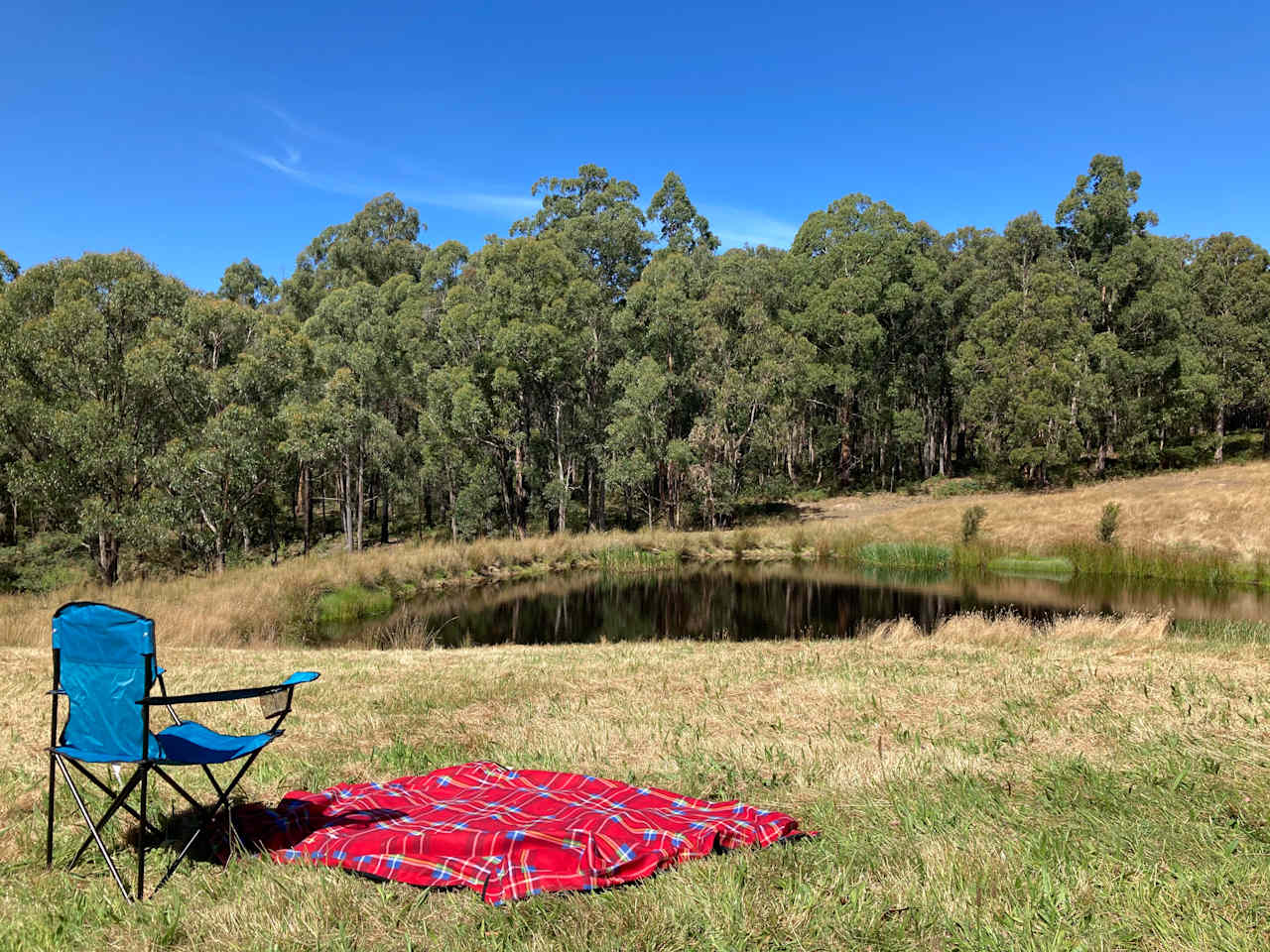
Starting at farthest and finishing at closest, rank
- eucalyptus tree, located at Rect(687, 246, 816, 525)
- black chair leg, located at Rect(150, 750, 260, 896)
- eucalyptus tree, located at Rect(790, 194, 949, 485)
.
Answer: eucalyptus tree, located at Rect(790, 194, 949, 485)
eucalyptus tree, located at Rect(687, 246, 816, 525)
black chair leg, located at Rect(150, 750, 260, 896)

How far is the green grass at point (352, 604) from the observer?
17.3 m

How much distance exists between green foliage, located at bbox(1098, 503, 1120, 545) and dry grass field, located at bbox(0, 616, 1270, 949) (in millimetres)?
17082

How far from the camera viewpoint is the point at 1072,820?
3320 millimetres

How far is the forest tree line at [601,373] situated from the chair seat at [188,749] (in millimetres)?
20751

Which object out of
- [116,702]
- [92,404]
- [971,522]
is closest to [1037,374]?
[971,522]

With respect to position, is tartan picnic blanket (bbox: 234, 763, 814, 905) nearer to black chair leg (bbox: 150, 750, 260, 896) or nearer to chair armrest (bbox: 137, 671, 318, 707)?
black chair leg (bbox: 150, 750, 260, 896)

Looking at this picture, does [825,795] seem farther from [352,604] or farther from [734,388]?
[734,388]

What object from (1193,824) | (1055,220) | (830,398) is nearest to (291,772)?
(1193,824)

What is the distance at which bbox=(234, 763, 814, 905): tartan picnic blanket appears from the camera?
9.48ft

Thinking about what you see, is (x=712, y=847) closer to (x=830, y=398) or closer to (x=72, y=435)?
(x=72, y=435)

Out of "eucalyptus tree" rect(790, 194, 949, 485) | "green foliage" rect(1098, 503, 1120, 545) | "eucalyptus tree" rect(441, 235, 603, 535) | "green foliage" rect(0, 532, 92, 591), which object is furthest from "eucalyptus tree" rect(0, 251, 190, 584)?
"green foliage" rect(1098, 503, 1120, 545)

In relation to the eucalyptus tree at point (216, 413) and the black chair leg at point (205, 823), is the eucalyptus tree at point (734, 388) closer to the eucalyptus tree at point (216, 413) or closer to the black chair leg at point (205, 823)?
the eucalyptus tree at point (216, 413)

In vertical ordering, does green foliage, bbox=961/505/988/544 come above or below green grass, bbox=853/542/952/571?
above

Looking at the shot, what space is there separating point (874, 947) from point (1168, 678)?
5410mm
